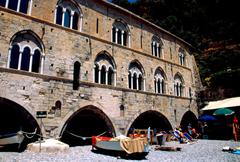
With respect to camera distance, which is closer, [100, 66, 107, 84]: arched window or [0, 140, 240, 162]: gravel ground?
[0, 140, 240, 162]: gravel ground

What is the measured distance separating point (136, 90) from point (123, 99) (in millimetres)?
1683

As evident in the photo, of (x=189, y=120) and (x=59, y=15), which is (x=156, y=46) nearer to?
(x=189, y=120)

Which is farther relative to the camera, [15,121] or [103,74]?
[103,74]

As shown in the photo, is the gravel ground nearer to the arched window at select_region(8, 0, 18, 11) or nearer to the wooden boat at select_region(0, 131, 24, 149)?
the wooden boat at select_region(0, 131, 24, 149)

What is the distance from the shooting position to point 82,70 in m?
15.0

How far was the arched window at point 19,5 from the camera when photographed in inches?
501

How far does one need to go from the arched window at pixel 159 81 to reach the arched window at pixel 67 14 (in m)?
9.20

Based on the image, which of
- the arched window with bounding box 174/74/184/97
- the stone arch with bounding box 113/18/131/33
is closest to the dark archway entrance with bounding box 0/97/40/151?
the stone arch with bounding box 113/18/131/33

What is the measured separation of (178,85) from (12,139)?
681 inches

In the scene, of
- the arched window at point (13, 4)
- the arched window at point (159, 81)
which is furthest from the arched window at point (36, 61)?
the arched window at point (159, 81)

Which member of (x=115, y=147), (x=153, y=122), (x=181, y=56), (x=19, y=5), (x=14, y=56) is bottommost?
(x=115, y=147)

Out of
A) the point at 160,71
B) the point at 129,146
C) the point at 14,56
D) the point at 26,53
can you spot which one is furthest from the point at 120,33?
the point at 129,146

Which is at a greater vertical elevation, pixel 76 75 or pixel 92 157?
pixel 76 75

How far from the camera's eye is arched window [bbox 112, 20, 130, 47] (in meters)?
18.1
